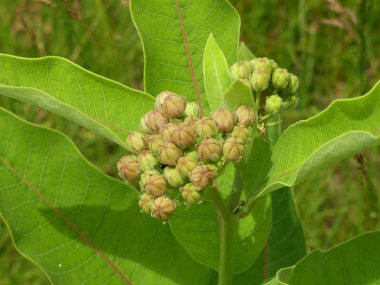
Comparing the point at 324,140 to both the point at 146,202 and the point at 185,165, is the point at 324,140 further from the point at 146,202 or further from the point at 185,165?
the point at 146,202

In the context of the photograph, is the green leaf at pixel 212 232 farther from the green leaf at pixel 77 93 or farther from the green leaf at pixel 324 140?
the green leaf at pixel 77 93

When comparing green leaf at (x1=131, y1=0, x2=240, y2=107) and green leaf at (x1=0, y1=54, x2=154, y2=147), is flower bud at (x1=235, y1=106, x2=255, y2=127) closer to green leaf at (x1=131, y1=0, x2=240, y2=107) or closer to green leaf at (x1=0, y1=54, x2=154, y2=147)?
green leaf at (x1=0, y1=54, x2=154, y2=147)

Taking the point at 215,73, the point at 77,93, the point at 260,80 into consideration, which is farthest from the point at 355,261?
the point at 77,93

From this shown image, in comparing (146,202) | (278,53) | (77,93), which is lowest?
(278,53)

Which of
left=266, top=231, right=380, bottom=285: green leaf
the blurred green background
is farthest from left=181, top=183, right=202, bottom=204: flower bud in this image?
the blurred green background

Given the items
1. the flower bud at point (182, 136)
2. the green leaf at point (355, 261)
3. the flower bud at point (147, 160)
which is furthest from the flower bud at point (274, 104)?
the green leaf at point (355, 261)

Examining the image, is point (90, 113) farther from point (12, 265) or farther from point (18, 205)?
point (12, 265)
